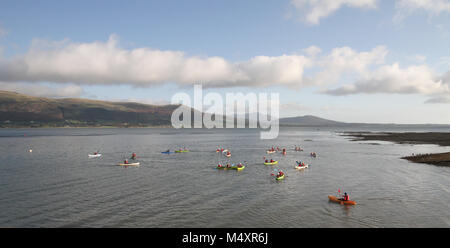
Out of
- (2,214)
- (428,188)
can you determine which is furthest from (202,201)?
(428,188)

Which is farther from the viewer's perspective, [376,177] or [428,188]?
[376,177]

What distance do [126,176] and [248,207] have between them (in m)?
30.4

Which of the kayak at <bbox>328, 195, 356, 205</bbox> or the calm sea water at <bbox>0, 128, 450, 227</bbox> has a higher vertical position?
the kayak at <bbox>328, 195, 356, 205</bbox>

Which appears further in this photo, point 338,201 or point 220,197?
point 220,197

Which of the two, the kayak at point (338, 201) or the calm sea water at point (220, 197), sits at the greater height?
the kayak at point (338, 201)

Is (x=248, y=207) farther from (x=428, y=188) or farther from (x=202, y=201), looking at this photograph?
(x=428, y=188)

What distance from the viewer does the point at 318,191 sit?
43.9 meters

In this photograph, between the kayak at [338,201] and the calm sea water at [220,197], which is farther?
the kayak at [338,201]

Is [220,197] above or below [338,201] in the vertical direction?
below

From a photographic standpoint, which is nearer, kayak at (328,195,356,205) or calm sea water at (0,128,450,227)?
calm sea water at (0,128,450,227)

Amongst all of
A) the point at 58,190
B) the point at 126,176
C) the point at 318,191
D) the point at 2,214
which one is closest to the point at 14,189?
the point at 58,190
